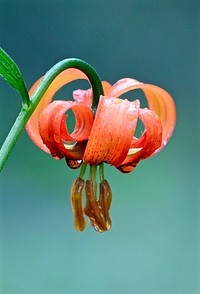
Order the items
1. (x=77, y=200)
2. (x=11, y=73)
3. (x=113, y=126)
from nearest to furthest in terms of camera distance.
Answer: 1. (x=11, y=73)
2. (x=113, y=126)
3. (x=77, y=200)

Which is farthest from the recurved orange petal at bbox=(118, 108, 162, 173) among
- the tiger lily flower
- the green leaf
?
the green leaf

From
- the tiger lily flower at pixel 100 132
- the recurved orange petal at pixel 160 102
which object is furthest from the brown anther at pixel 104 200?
the recurved orange petal at pixel 160 102

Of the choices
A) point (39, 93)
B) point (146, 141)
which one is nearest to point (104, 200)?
point (146, 141)

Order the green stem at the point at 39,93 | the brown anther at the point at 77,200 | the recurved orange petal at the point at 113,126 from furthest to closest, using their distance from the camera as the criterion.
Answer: the brown anther at the point at 77,200
the recurved orange petal at the point at 113,126
the green stem at the point at 39,93

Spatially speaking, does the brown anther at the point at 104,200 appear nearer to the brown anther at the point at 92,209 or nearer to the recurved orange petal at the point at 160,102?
the brown anther at the point at 92,209

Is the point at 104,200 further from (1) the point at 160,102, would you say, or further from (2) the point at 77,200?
(1) the point at 160,102

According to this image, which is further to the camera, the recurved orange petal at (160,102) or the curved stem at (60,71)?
the recurved orange petal at (160,102)
